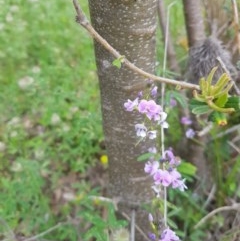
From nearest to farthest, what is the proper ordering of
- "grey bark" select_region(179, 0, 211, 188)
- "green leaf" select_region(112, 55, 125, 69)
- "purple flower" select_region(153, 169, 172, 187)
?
1. "green leaf" select_region(112, 55, 125, 69)
2. "purple flower" select_region(153, 169, 172, 187)
3. "grey bark" select_region(179, 0, 211, 188)

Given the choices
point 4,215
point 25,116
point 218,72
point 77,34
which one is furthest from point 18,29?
point 218,72

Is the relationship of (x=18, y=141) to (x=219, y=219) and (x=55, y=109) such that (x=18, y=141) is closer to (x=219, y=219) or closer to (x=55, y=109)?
(x=55, y=109)

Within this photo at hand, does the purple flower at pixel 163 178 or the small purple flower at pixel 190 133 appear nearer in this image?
the purple flower at pixel 163 178

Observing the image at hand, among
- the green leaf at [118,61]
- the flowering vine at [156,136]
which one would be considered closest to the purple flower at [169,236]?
the flowering vine at [156,136]

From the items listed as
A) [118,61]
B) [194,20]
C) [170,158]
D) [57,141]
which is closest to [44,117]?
[57,141]

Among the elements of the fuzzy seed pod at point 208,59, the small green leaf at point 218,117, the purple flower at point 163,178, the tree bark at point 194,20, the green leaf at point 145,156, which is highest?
the tree bark at point 194,20

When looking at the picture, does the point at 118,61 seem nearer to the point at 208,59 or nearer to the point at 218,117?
the point at 218,117

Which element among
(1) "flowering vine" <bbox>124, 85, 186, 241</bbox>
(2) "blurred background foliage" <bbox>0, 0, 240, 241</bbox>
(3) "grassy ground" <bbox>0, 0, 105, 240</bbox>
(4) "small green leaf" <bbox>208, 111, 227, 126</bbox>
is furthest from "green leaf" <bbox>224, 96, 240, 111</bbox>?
(3) "grassy ground" <bbox>0, 0, 105, 240</bbox>

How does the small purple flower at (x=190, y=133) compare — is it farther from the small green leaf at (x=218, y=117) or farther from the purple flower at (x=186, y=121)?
the small green leaf at (x=218, y=117)

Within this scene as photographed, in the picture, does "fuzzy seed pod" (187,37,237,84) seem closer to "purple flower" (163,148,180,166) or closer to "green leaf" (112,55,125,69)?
"purple flower" (163,148,180,166)
